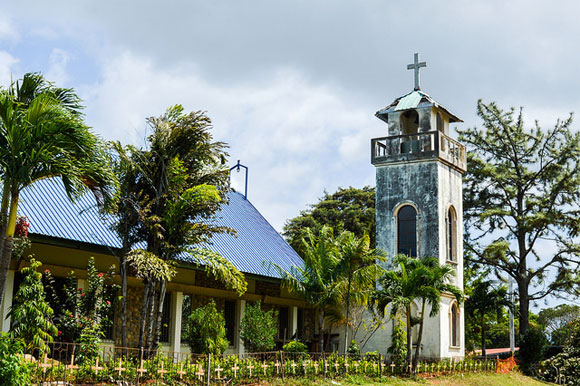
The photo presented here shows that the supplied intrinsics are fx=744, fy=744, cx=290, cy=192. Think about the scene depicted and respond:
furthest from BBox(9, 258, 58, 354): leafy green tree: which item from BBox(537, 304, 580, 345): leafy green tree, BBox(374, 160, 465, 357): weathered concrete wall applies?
BBox(537, 304, 580, 345): leafy green tree

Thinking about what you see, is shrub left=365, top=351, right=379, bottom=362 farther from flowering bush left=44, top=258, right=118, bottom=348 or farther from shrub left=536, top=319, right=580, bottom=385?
Answer: shrub left=536, top=319, right=580, bottom=385

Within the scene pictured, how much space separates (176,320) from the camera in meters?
23.8

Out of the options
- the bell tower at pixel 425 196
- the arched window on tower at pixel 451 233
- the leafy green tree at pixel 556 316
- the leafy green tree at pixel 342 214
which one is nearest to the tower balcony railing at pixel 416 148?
the bell tower at pixel 425 196

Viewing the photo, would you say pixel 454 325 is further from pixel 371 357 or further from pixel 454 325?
pixel 371 357

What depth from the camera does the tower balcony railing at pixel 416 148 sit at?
97.2 ft

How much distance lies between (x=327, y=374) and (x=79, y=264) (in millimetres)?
7582

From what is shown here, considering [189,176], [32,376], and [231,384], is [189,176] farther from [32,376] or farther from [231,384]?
[32,376]

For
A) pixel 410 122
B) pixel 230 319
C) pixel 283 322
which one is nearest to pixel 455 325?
pixel 283 322

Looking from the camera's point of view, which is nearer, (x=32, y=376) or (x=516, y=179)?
(x=32, y=376)

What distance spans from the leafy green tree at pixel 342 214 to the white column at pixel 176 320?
20909mm

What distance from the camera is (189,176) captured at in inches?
748

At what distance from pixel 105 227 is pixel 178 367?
5.54 meters

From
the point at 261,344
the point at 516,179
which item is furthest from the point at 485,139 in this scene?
the point at 261,344

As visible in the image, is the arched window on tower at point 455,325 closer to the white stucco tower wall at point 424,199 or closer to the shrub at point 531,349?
the white stucco tower wall at point 424,199
